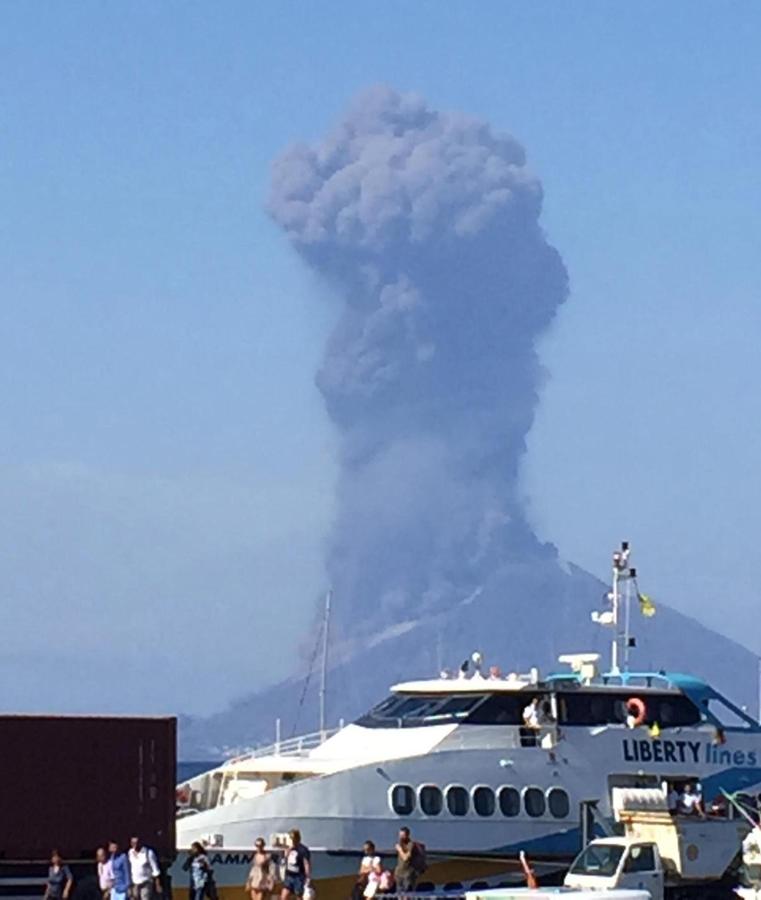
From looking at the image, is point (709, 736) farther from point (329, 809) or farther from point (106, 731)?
point (106, 731)

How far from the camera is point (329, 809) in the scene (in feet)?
136

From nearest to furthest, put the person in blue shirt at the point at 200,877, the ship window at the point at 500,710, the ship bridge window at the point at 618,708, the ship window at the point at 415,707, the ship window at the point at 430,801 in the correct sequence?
1. the person in blue shirt at the point at 200,877
2. the ship window at the point at 430,801
3. the ship window at the point at 500,710
4. the ship bridge window at the point at 618,708
5. the ship window at the point at 415,707

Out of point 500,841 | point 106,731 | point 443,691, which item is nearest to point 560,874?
point 500,841

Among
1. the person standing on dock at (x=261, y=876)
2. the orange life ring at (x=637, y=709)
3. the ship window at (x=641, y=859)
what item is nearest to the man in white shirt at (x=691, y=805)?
the orange life ring at (x=637, y=709)

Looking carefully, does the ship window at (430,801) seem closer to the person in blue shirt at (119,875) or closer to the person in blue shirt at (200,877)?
the person in blue shirt at (200,877)

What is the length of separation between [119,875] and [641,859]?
879cm

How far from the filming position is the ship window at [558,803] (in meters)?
43.4

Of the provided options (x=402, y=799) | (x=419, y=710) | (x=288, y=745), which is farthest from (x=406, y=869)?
(x=288, y=745)

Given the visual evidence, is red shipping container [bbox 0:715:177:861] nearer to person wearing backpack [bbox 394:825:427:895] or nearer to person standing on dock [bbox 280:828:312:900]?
person standing on dock [bbox 280:828:312:900]

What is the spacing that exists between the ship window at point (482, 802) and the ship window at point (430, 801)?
0.73 meters

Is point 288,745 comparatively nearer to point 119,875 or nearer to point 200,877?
point 200,877

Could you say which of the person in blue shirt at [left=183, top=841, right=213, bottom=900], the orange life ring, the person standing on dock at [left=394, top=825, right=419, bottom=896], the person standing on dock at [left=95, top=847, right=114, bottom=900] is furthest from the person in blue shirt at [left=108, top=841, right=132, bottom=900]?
the orange life ring

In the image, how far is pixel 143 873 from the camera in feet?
126

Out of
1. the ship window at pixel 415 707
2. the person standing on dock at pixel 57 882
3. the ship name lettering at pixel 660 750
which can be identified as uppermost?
the ship window at pixel 415 707
